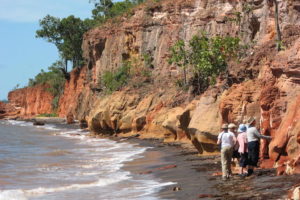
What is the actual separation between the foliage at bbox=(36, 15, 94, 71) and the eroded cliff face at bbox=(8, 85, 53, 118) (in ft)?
55.8

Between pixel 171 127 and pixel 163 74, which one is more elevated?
pixel 163 74

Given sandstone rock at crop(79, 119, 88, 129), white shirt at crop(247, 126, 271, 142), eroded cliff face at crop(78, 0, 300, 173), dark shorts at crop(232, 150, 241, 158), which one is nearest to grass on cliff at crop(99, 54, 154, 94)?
eroded cliff face at crop(78, 0, 300, 173)

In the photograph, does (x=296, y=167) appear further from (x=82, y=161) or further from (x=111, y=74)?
(x=111, y=74)

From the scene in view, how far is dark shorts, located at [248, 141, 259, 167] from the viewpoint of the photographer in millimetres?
12883

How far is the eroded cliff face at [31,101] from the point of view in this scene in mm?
92062

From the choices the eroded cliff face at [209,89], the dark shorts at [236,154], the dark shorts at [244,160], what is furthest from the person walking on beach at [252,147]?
the dark shorts at [236,154]

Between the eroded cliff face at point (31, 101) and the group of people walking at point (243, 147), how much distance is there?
7629cm

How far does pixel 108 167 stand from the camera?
19766 millimetres

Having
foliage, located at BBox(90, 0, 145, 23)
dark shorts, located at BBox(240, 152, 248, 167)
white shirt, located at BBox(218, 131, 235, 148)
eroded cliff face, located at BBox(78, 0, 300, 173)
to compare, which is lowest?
dark shorts, located at BBox(240, 152, 248, 167)

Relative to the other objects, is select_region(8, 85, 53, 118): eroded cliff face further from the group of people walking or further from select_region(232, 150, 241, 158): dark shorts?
the group of people walking

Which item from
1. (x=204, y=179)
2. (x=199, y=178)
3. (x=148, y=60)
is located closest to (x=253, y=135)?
(x=204, y=179)

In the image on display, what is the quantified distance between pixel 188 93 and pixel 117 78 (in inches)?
682

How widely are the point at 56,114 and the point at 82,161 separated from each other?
61275mm

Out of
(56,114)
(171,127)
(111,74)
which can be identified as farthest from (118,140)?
(56,114)
